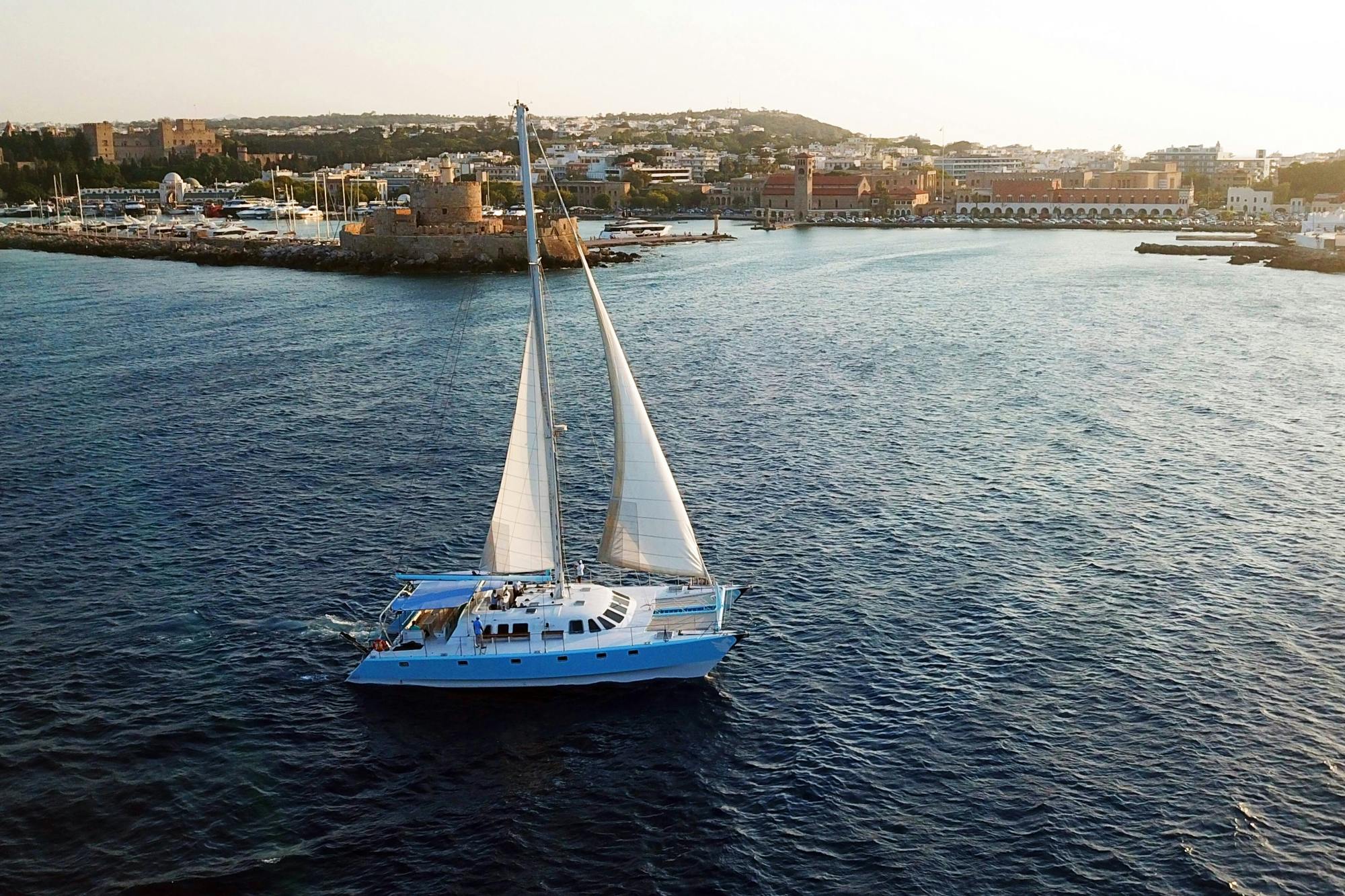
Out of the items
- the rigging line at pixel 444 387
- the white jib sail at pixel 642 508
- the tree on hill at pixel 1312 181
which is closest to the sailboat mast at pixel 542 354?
the white jib sail at pixel 642 508

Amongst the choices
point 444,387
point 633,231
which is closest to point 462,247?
point 633,231

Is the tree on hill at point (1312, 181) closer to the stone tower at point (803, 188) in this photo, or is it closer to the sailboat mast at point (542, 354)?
the stone tower at point (803, 188)

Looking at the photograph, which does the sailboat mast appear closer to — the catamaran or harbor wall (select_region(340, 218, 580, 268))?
the catamaran

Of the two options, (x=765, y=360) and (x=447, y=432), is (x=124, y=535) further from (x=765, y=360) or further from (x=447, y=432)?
(x=765, y=360)

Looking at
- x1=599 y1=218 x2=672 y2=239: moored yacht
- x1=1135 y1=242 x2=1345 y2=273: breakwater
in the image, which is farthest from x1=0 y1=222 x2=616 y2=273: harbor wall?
x1=1135 y1=242 x2=1345 y2=273: breakwater

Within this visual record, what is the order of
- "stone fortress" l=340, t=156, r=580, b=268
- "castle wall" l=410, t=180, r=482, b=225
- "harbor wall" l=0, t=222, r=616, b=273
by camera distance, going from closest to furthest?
1. "harbor wall" l=0, t=222, r=616, b=273
2. "stone fortress" l=340, t=156, r=580, b=268
3. "castle wall" l=410, t=180, r=482, b=225
